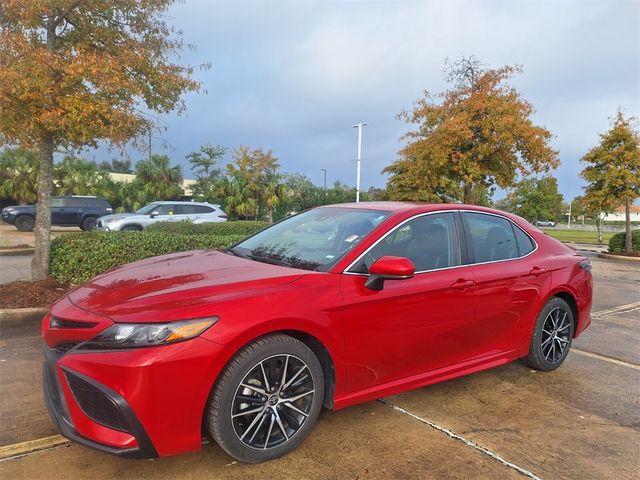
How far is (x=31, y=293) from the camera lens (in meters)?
6.26

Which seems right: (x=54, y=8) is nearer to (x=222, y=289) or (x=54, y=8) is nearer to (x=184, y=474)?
(x=222, y=289)

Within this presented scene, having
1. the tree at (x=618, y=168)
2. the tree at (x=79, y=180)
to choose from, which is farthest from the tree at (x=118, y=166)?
the tree at (x=618, y=168)

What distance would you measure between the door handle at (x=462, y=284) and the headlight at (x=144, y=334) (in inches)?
75.8

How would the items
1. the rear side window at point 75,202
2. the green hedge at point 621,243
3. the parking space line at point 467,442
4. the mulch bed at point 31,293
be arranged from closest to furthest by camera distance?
the parking space line at point 467,442, the mulch bed at point 31,293, the green hedge at point 621,243, the rear side window at point 75,202

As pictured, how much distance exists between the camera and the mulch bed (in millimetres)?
5926

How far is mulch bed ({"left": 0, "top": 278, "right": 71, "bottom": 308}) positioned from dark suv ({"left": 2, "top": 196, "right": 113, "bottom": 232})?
53.1 ft

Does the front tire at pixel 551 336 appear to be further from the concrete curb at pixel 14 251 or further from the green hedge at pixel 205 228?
the concrete curb at pixel 14 251

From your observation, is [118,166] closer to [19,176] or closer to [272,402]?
[19,176]

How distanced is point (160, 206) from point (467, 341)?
53.8ft

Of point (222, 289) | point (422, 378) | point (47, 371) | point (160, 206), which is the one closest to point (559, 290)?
point (422, 378)

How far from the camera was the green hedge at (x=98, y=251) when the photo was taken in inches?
271

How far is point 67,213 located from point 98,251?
1694 cm

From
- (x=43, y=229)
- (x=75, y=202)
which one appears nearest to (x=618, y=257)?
(x=43, y=229)

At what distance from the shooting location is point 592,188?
19172 mm
